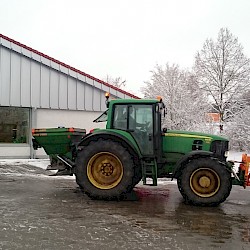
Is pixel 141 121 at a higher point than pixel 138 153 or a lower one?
higher

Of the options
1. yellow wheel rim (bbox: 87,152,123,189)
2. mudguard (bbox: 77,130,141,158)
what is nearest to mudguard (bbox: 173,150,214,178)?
mudguard (bbox: 77,130,141,158)

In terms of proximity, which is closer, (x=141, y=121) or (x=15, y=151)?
(x=141, y=121)

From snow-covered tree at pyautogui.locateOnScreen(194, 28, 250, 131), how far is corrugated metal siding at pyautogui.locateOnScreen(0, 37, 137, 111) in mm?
17774

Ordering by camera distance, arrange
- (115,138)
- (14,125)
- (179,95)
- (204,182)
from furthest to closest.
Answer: (179,95)
(14,125)
(115,138)
(204,182)

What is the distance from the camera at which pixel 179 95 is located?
3206 cm

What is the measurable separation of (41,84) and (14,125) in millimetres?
2134

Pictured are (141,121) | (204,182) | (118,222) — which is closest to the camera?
(118,222)

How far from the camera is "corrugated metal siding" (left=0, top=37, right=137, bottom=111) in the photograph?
1580 centimetres

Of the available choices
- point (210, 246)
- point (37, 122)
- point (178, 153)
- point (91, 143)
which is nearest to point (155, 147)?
point (178, 153)

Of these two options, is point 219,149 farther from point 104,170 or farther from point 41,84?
point 41,84

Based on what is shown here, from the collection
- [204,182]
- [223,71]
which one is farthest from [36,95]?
[223,71]

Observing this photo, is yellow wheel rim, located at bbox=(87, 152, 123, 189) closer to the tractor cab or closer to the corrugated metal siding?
the tractor cab

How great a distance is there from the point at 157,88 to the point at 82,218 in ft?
91.7

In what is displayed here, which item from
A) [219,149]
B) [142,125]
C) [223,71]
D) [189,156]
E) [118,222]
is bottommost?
[118,222]
